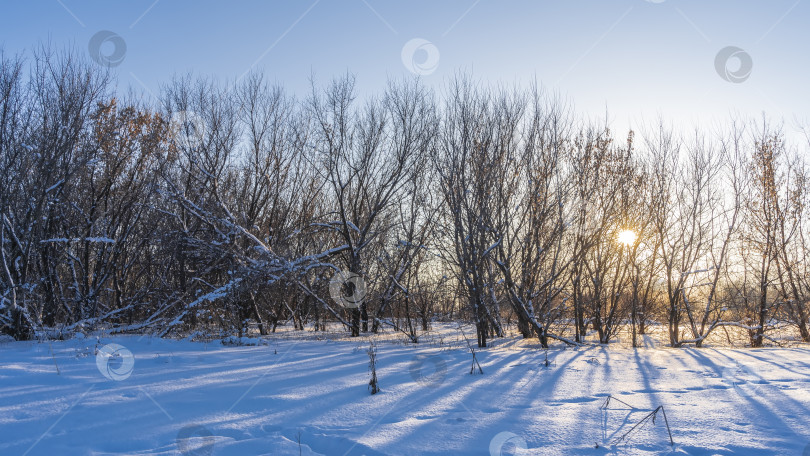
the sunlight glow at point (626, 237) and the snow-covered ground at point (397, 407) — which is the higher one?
the sunlight glow at point (626, 237)

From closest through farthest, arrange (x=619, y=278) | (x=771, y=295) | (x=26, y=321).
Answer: (x=26, y=321) < (x=619, y=278) < (x=771, y=295)

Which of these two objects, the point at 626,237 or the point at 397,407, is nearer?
the point at 397,407

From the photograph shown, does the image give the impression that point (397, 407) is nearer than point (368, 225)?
Yes

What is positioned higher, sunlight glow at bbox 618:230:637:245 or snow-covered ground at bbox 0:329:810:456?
sunlight glow at bbox 618:230:637:245

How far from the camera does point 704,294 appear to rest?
14141 mm

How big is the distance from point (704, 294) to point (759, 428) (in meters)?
13.3

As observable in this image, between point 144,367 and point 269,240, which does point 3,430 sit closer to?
point 144,367

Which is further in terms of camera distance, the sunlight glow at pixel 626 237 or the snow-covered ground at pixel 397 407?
the sunlight glow at pixel 626 237

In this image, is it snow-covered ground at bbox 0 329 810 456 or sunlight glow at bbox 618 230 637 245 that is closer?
snow-covered ground at bbox 0 329 810 456

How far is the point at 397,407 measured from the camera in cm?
376

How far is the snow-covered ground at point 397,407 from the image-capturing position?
111 inches

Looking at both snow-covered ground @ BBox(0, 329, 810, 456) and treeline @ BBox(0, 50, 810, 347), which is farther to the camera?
treeline @ BBox(0, 50, 810, 347)

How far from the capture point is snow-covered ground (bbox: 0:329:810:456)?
9.29ft

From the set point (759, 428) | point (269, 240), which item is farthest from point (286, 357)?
point (269, 240)
